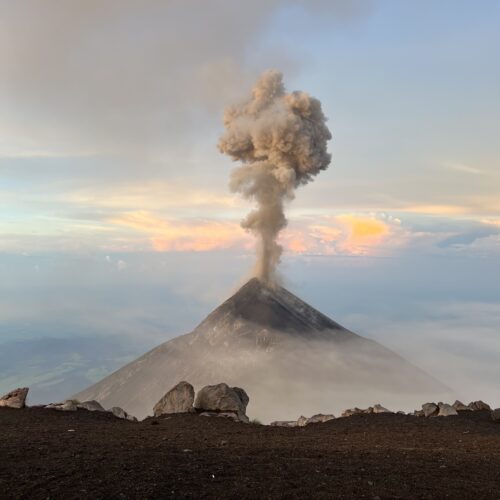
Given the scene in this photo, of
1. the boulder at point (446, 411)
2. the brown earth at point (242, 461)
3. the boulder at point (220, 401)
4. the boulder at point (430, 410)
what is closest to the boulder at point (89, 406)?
the brown earth at point (242, 461)

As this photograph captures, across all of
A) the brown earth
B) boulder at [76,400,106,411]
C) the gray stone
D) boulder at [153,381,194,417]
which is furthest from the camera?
boulder at [153,381,194,417]

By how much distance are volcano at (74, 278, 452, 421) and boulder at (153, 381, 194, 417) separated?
28.1 m

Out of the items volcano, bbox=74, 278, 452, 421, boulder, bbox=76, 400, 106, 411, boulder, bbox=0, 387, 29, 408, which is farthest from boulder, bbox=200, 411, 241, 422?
volcano, bbox=74, 278, 452, 421

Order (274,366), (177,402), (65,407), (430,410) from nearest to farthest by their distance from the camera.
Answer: (65,407)
(430,410)
(177,402)
(274,366)

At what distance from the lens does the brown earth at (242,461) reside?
7.91 metres

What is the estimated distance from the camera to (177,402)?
19.4m

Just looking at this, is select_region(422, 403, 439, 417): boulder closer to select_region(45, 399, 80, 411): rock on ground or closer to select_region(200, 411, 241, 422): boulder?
select_region(200, 411, 241, 422): boulder

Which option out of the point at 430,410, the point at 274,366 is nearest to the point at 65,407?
the point at 430,410

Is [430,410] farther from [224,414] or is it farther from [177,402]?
[177,402]

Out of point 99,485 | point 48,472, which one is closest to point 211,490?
→ point 99,485

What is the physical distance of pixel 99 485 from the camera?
7.91 meters

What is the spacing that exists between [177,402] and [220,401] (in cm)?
169

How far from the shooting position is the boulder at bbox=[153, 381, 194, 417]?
1920cm

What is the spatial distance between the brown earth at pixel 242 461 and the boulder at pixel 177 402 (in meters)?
3.99
